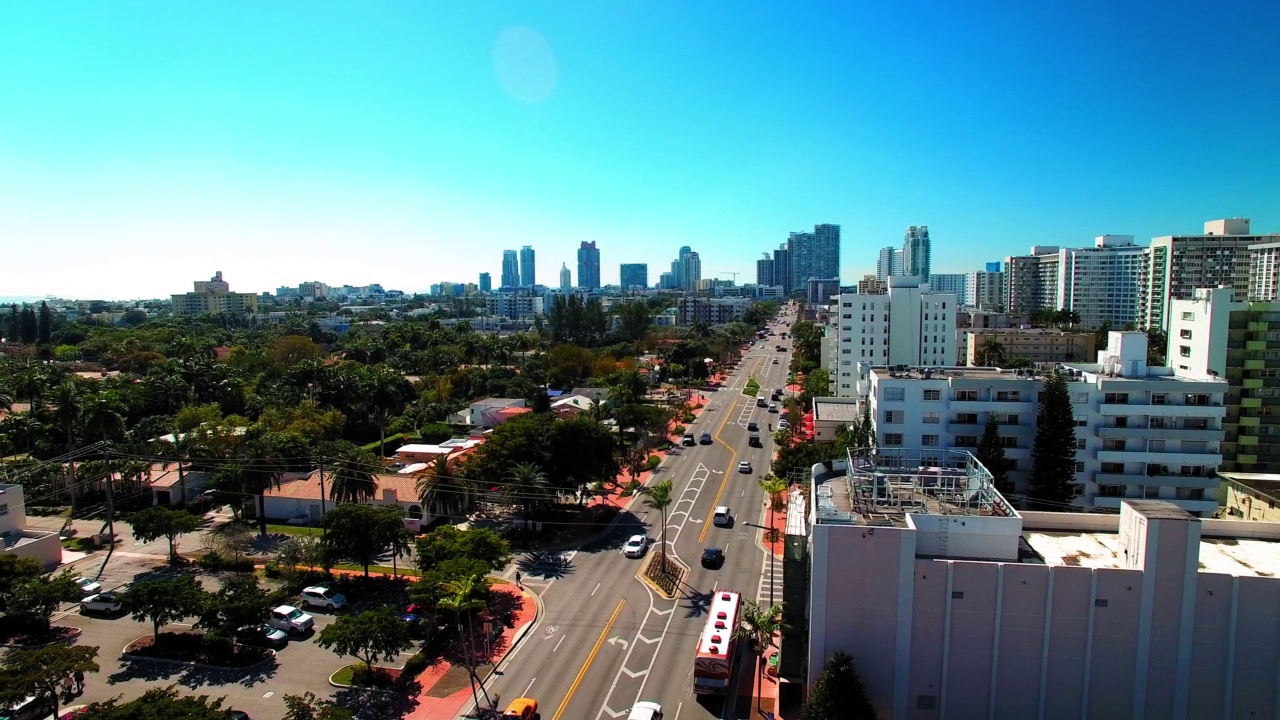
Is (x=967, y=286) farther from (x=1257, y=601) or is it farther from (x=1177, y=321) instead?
(x=1257, y=601)

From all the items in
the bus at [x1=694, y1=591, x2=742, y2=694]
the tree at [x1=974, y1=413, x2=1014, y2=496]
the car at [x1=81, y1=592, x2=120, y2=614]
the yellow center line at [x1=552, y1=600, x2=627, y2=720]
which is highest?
the tree at [x1=974, y1=413, x2=1014, y2=496]

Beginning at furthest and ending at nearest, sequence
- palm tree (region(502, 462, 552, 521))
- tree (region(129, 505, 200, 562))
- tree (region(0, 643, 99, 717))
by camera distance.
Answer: palm tree (region(502, 462, 552, 521))
tree (region(129, 505, 200, 562))
tree (region(0, 643, 99, 717))

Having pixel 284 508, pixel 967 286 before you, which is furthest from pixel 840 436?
pixel 967 286

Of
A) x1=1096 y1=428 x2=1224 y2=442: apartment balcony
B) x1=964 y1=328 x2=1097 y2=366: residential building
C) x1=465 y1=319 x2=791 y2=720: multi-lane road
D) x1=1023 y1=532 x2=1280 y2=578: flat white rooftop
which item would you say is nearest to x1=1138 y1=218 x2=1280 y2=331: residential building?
x1=964 y1=328 x2=1097 y2=366: residential building

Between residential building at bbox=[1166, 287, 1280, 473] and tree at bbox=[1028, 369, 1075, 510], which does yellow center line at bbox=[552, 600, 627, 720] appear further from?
residential building at bbox=[1166, 287, 1280, 473]

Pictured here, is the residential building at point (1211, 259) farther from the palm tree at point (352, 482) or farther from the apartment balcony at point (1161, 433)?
the palm tree at point (352, 482)

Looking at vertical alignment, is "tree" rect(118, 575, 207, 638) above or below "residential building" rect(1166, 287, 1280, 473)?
below

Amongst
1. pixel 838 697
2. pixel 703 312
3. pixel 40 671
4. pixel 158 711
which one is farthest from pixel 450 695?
pixel 703 312
